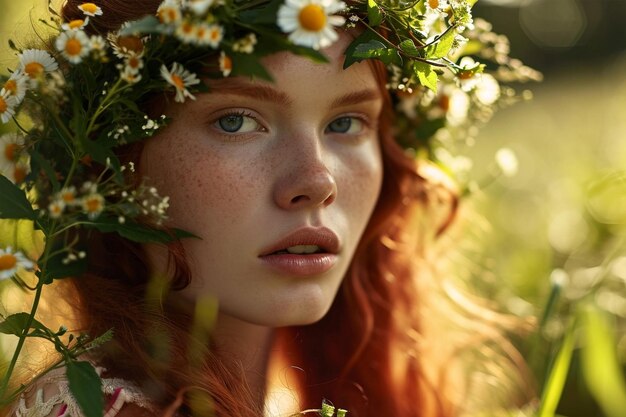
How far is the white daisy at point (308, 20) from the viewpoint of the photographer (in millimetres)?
1379

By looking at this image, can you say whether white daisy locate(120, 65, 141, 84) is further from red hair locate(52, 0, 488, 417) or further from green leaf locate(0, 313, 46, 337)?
green leaf locate(0, 313, 46, 337)

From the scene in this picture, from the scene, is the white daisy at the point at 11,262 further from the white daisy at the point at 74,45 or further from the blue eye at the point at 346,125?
the blue eye at the point at 346,125

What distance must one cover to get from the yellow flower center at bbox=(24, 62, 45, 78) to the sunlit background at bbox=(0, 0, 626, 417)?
25cm

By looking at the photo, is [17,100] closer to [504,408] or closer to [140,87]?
[140,87]

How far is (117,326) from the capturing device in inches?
66.6

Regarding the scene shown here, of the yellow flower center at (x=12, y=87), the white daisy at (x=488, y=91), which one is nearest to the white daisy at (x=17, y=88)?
the yellow flower center at (x=12, y=87)

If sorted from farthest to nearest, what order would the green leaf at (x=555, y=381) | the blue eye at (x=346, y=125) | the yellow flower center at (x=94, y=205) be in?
the green leaf at (x=555, y=381)
the blue eye at (x=346, y=125)
the yellow flower center at (x=94, y=205)

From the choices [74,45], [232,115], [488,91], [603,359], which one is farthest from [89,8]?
[603,359]

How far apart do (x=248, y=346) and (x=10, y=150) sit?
662mm

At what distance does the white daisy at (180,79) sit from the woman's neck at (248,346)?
0.53 meters

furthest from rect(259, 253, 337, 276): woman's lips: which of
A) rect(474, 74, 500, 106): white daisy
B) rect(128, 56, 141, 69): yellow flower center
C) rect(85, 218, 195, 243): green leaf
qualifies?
rect(474, 74, 500, 106): white daisy

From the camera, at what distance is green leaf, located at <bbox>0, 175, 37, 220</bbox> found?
1459 mm

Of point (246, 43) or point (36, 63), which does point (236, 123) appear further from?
point (36, 63)

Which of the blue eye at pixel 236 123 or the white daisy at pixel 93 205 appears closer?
the white daisy at pixel 93 205
